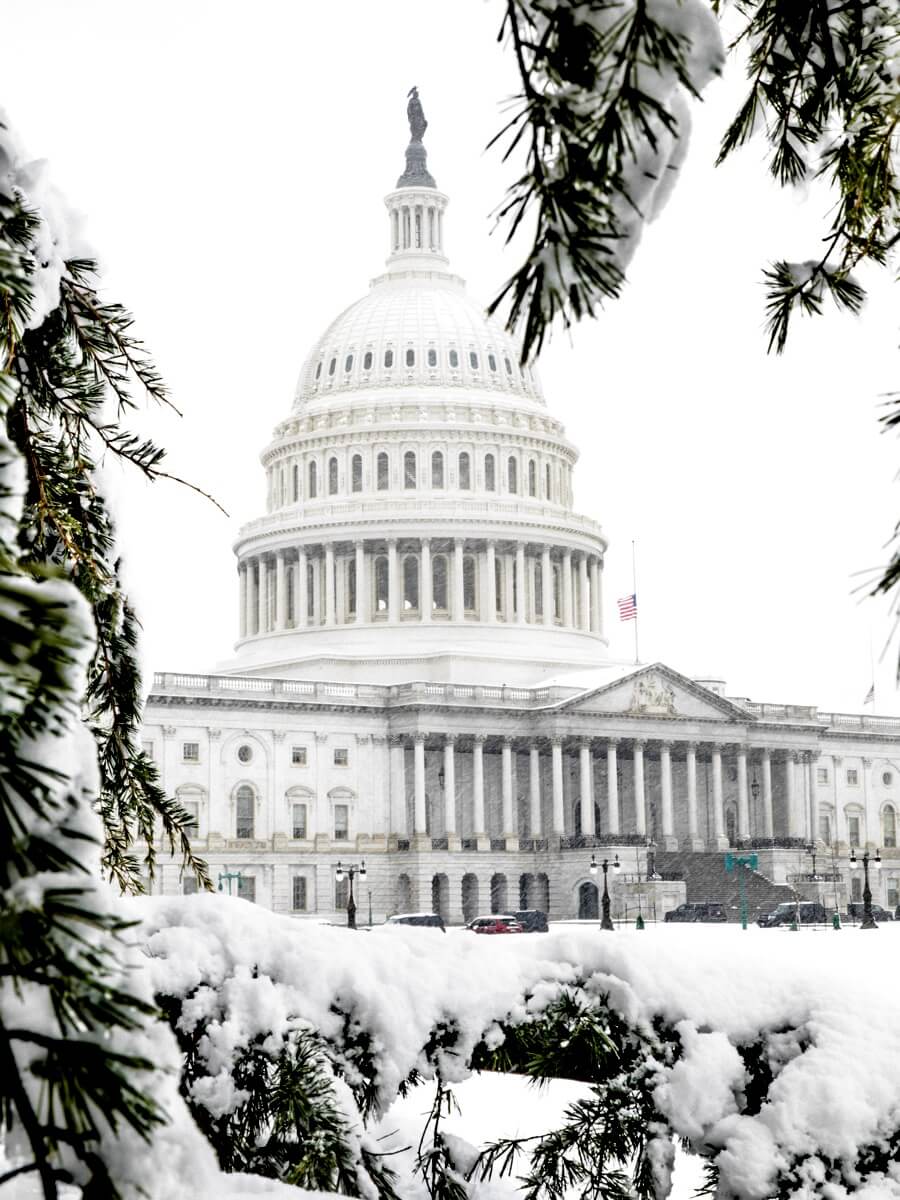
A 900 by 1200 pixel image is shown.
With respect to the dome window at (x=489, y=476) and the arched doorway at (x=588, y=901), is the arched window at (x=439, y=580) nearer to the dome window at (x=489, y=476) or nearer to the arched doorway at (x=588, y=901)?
the dome window at (x=489, y=476)

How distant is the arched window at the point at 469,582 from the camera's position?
124688 mm

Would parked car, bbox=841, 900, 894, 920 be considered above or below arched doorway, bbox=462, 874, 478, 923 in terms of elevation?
below

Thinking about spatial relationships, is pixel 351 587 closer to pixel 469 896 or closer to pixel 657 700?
pixel 657 700

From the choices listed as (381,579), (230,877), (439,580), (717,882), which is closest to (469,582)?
(439,580)

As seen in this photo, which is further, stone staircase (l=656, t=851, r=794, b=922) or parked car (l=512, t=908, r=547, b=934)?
stone staircase (l=656, t=851, r=794, b=922)

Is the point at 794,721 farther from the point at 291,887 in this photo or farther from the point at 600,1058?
the point at 600,1058

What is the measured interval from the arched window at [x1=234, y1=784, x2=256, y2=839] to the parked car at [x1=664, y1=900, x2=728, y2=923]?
25.9m

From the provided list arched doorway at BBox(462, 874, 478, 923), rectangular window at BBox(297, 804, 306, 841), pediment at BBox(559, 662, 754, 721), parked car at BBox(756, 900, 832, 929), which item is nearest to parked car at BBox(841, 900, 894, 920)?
parked car at BBox(756, 900, 832, 929)

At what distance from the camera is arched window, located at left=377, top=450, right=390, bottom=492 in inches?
5049

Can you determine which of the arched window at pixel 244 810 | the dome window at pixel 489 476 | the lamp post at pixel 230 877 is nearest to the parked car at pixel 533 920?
the lamp post at pixel 230 877

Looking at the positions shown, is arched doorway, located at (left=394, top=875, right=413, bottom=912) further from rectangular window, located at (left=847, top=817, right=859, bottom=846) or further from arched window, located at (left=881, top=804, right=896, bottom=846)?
arched window, located at (left=881, top=804, right=896, bottom=846)

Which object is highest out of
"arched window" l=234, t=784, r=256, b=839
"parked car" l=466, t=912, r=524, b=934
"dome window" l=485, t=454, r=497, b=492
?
"dome window" l=485, t=454, r=497, b=492

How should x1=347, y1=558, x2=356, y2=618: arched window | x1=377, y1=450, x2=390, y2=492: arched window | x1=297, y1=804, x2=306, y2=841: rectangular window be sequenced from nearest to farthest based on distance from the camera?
x1=297, y1=804, x2=306, y2=841: rectangular window < x1=347, y1=558, x2=356, y2=618: arched window < x1=377, y1=450, x2=390, y2=492: arched window

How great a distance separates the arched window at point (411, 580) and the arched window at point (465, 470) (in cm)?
758
